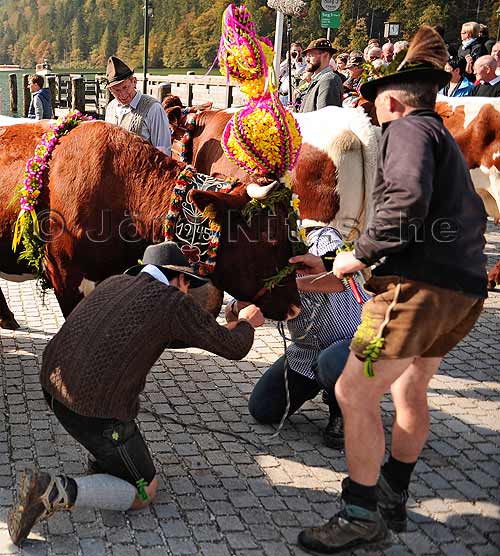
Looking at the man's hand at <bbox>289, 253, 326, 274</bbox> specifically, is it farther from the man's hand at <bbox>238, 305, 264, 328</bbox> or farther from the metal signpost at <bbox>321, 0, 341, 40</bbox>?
the metal signpost at <bbox>321, 0, 341, 40</bbox>

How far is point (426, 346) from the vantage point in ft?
10.5

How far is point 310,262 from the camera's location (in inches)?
159

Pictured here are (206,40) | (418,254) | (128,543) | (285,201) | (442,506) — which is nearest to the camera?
(418,254)

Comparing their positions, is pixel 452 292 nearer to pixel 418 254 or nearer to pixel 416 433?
pixel 418 254

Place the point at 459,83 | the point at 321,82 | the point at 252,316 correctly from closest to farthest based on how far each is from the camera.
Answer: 1. the point at 252,316
2. the point at 321,82
3. the point at 459,83

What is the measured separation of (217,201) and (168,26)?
41193 mm

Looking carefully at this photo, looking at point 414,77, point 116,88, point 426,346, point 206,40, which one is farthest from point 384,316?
point 206,40

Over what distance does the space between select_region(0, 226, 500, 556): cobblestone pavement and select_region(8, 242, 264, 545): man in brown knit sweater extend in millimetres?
199

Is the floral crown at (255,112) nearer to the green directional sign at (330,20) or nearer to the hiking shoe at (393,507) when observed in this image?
the hiking shoe at (393,507)

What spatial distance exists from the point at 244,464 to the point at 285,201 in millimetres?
1528

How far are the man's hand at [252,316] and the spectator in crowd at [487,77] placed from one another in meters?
6.87

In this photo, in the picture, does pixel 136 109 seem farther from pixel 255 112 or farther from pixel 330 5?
pixel 330 5

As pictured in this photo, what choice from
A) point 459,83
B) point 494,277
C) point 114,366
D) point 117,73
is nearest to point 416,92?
point 114,366

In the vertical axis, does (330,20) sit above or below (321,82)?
above
